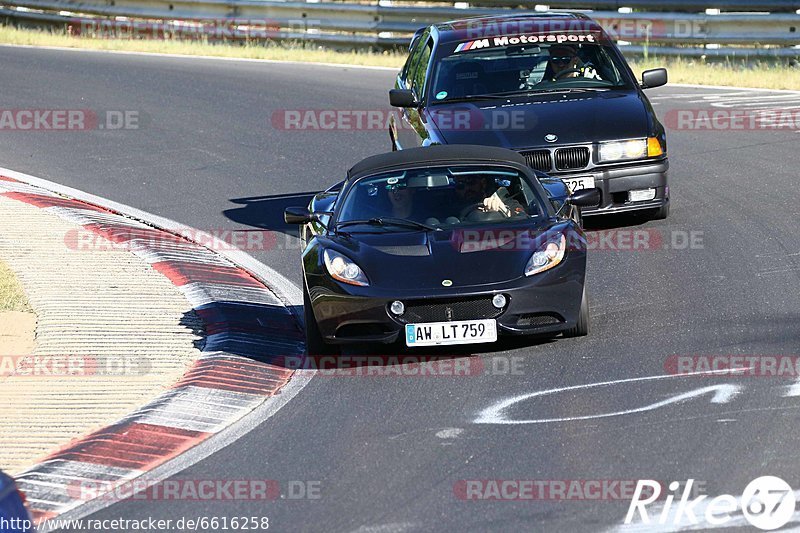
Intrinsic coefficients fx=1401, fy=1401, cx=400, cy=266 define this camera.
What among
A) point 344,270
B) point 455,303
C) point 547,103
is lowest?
point 455,303

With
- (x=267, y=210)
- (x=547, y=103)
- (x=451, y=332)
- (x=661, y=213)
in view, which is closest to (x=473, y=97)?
(x=547, y=103)

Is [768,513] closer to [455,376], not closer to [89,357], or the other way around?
[455,376]

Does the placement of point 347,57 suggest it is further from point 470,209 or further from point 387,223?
point 387,223

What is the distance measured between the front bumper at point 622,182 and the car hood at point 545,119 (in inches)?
11.0

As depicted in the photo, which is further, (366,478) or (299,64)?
(299,64)

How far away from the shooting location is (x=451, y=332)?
8.70 m

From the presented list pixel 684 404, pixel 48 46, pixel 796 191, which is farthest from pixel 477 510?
pixel 48 46

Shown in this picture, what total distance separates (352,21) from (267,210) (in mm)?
11917

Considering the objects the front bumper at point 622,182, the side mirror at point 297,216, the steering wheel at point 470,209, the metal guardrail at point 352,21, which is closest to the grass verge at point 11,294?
the side mirror at point 297,216

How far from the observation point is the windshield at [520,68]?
13141 mm

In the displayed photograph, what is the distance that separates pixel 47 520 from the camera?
648cm

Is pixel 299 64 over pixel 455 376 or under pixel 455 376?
over

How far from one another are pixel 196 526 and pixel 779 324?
179 inches

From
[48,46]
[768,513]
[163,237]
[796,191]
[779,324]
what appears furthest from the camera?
[48,46]
